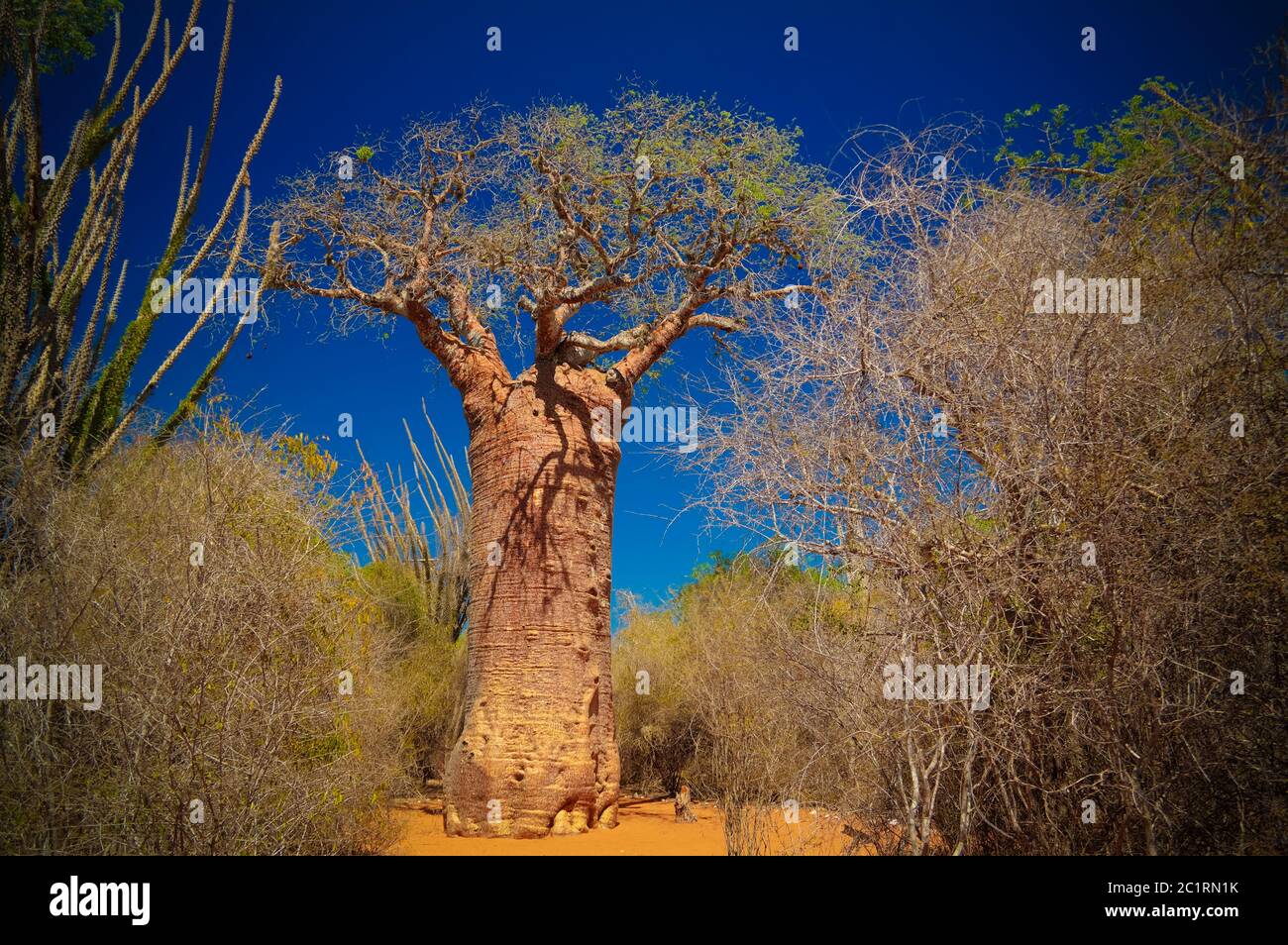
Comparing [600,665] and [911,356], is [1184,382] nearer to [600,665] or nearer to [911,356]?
[911,356]

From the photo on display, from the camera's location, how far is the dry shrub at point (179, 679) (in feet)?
12.1

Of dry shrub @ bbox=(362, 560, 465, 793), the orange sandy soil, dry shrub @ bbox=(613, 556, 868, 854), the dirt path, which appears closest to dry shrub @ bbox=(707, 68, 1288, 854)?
dry shrub @ bbox=(613, 556, 868, 854)

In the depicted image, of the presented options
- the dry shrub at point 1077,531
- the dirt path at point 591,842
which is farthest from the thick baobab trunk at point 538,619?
the dry shrub at point 1077,531

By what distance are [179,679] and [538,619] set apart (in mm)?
3652

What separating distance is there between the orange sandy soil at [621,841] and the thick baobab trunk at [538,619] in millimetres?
250

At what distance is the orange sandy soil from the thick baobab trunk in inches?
9.8

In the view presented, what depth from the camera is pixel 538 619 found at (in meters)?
7.07

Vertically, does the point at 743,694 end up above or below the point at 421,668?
above

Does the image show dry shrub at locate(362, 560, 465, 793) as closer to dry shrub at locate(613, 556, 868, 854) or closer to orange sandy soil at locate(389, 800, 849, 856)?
orange sandy soil at locate(389, 800, 849, 856)

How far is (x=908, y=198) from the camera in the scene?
176 inches

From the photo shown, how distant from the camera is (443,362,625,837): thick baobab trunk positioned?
6.72 meters

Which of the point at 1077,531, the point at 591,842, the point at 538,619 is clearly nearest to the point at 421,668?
the point at 538,619

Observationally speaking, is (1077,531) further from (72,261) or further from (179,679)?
(72,261)
